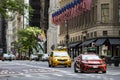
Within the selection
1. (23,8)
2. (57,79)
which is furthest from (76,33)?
(57,79)

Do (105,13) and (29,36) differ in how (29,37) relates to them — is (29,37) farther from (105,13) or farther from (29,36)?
(105,13)

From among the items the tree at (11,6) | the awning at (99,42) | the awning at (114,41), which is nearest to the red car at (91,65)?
the tree at (11,6)

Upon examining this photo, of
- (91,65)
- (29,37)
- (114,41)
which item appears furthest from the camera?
(29,37)

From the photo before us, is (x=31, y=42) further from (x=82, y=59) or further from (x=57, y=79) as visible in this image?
(x=57, y=79)

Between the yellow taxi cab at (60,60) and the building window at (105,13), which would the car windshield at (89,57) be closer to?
the yellow taxi cab at (60,60)

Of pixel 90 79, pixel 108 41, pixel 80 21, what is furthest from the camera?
pixel 80 21

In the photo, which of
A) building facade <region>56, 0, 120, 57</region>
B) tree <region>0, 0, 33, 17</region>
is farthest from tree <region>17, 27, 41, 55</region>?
tree <region>0, 0, 33, 17</region>

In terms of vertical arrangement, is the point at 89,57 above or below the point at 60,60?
above

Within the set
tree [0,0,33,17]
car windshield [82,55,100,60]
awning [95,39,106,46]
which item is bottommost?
car windshield [82,55,100,60]

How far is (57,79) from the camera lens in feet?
81.8

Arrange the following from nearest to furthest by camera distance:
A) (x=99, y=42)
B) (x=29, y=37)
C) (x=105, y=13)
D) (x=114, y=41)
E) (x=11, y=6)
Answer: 1. (x=11, y=6)
2. (x=99, y=42)
3. (x=114, y=41)
4. (x=105, y=13)
5. (x=29, y=37)

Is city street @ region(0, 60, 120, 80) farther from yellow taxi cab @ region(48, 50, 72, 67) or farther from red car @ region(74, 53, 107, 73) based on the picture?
yellow taxi cab @ region(48, 50, 72, 67)

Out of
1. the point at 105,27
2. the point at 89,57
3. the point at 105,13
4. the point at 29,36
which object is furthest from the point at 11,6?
the point at 29,36

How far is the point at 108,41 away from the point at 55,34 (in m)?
Result: 49.7
